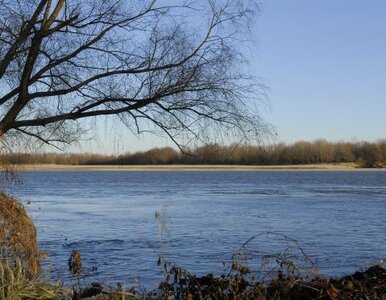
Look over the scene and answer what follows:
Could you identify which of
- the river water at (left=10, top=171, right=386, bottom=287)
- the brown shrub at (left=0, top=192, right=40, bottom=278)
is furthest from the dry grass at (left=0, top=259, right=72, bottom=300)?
the river water at (left=10, top=171, right=386, bottom=287)

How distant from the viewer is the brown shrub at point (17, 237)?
848 cm

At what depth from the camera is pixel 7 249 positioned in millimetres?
8555

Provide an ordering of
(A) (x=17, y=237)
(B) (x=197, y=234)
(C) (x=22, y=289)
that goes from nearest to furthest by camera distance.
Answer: (C) (x=22, y=289) < (A) (x=17, y=237) < (B) (x=197, y=234)

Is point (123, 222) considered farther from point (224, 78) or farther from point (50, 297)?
point (50, 297)

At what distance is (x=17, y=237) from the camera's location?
8.57 m

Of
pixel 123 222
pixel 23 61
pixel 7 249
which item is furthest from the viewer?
pixel 123 222

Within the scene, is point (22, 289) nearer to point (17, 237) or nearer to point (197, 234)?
point (17, 237)

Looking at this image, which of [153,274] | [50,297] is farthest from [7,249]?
[153,274]

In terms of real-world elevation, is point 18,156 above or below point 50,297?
above

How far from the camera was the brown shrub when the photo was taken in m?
8.48

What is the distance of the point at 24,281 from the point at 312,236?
1372 centimetres

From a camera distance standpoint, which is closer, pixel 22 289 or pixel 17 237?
pixel 22 289

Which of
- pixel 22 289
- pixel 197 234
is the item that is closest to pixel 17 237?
pixel 22 289

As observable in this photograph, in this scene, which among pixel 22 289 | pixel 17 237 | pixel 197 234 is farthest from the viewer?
pixel 197 234
